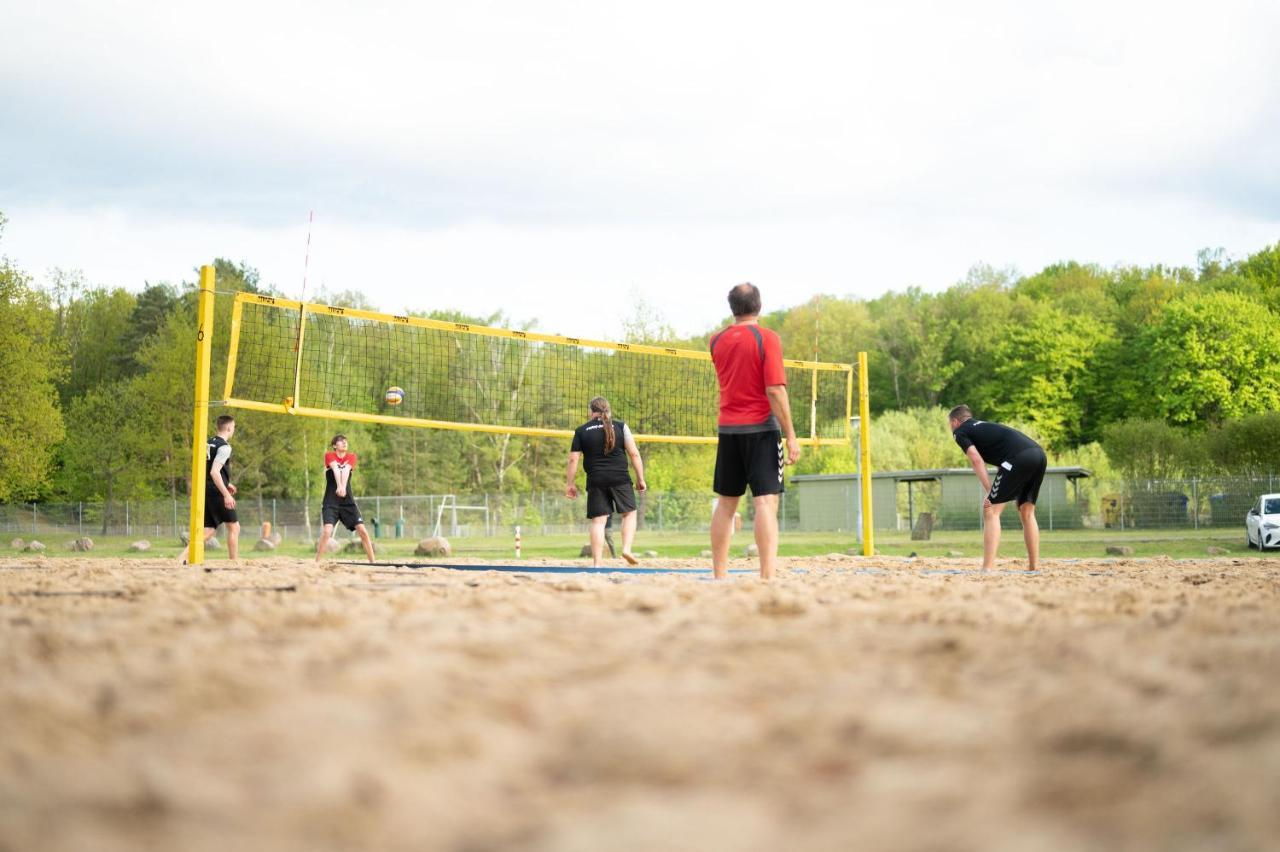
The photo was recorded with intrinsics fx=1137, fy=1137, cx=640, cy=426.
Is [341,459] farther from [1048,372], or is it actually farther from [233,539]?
[1048,372]

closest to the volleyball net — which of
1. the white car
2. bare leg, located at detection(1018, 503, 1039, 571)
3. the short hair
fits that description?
bare leg, located at detection(1018, 503, 1039, 571)

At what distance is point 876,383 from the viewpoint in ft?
199

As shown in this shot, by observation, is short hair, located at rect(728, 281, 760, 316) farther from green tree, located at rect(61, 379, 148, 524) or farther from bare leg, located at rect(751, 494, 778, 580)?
green tree, located at rect(61, 379, 148, 524)

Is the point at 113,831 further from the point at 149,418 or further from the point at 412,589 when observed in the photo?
the point at 149,418

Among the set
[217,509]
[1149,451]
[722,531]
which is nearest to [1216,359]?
[1149,451]

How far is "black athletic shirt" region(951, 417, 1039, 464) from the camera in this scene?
9.55m

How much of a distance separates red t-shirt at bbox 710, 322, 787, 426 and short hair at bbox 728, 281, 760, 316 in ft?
0.30

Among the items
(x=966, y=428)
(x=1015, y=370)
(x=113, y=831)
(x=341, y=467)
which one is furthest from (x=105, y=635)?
(x=1015, y=370)

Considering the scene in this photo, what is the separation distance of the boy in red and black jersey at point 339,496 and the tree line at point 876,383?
2393 cm

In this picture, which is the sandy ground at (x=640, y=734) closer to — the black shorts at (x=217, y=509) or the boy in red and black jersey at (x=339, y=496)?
the black shorts at (x=217, y=509)

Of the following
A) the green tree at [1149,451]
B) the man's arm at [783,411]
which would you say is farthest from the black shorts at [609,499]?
the green tree at [1149,451]

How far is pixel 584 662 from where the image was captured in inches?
105

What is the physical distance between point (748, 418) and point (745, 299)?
717 mm

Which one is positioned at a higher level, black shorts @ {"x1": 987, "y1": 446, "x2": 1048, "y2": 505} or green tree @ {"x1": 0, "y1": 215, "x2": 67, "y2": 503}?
green tree @ {"x1": 0, "y1": 215, "x2": 67, "y2": 503}
